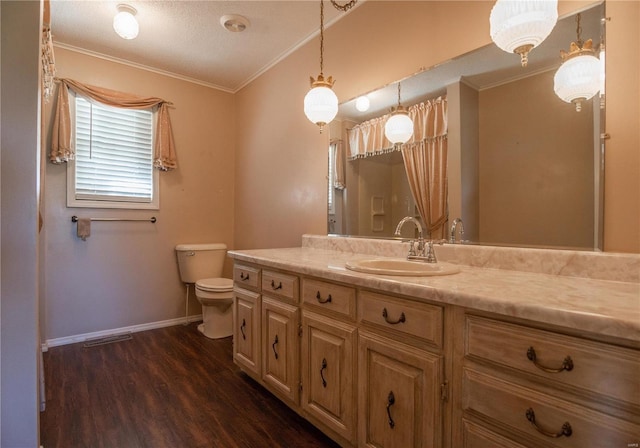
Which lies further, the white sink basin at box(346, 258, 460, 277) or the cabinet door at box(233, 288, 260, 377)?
the cabinet door at box(233, 288, 260, 377)

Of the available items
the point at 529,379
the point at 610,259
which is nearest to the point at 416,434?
the point at 529,379

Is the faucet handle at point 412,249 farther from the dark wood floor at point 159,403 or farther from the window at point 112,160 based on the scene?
the window at point 112,160

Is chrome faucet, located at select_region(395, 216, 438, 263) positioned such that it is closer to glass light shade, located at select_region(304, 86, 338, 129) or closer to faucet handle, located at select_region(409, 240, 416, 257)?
faucet handle, located at select_region(409, 240, 416, 257)

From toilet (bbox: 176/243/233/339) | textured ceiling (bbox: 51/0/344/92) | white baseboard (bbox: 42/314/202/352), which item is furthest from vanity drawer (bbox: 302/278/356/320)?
white baseboard (bbox: 42/314/202/352)

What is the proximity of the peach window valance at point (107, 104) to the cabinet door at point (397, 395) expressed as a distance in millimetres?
2691

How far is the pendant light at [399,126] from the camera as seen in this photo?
1.84m

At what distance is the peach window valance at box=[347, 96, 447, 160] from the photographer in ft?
5.53

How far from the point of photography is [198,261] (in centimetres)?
314

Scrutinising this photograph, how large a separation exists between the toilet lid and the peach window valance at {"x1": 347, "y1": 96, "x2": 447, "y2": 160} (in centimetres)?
154

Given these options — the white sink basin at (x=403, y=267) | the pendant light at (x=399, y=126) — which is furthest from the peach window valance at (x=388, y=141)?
the white sink basin at (x=403, y=267)

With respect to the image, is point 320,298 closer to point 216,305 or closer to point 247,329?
point 247,329

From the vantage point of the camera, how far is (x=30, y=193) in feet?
3.37

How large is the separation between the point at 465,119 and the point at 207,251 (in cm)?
259

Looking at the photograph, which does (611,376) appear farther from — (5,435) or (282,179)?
(282,179)
